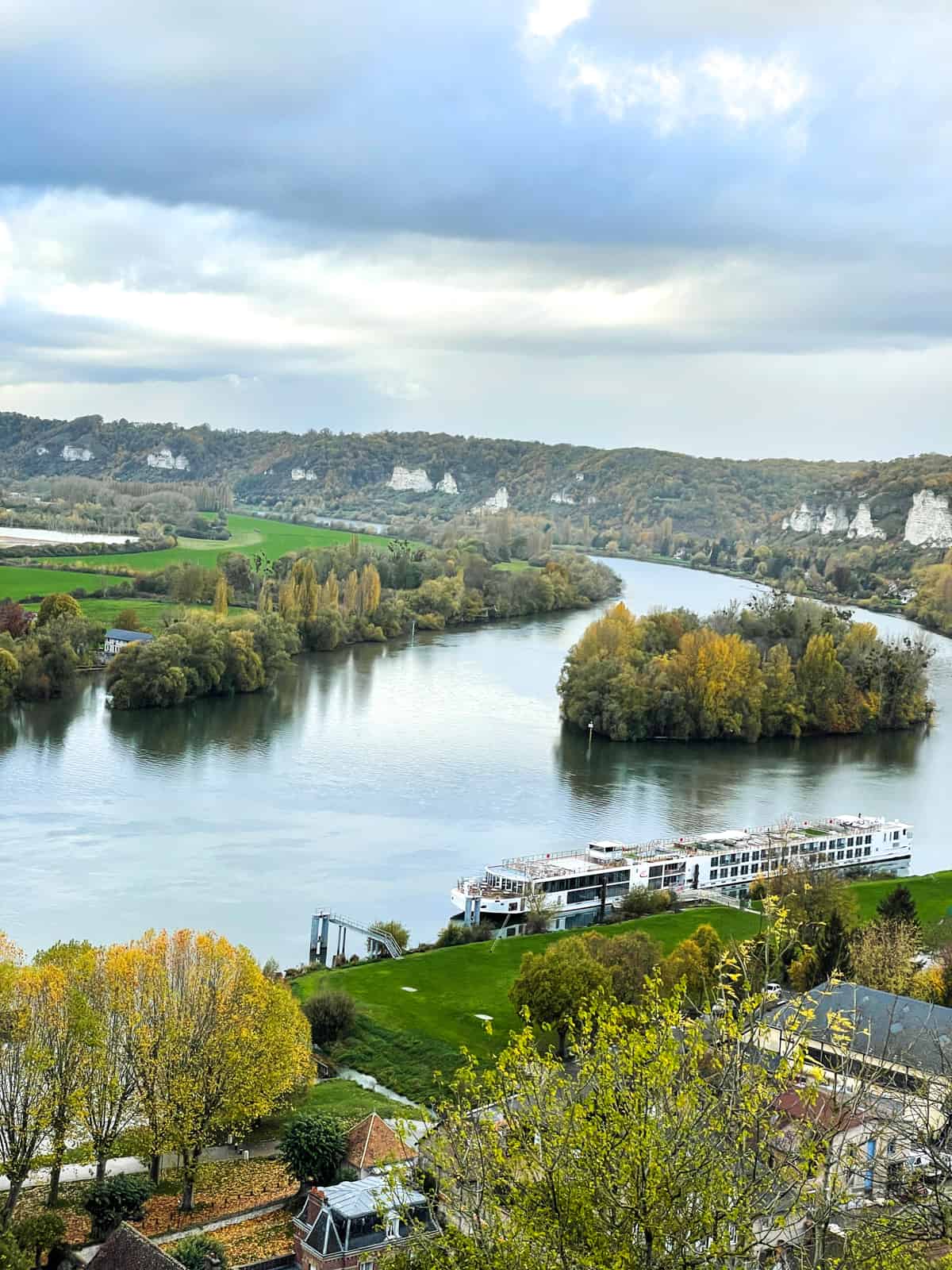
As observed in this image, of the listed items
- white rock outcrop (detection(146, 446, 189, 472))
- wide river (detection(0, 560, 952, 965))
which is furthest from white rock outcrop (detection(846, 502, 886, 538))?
white rock outcrop (detection(146, 446, 189, 472))

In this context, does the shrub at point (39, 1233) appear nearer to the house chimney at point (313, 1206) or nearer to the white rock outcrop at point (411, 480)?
the house chimney at point (313, 1206)

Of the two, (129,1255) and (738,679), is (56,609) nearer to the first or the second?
(738,679)

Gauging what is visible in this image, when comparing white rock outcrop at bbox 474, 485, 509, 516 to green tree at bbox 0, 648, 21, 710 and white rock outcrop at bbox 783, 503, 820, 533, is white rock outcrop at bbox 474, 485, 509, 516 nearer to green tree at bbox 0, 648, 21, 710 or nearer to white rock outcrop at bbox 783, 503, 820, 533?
white rock outcrop at bbox 783, 503, 820, 533

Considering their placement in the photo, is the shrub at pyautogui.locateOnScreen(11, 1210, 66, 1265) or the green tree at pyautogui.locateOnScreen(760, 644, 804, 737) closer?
the shrub at pyautogui.locateOnScreen(11, 1210, 66, 1265)

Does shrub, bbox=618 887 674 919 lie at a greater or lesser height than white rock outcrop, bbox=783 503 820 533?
lesser

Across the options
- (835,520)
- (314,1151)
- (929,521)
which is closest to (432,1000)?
(314,1151)

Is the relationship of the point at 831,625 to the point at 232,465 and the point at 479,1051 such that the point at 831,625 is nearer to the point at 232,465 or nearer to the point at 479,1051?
the point at 479,1051
